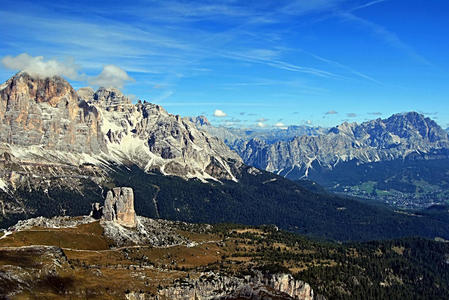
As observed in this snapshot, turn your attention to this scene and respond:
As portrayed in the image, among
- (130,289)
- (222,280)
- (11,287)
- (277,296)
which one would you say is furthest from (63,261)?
(277,296)

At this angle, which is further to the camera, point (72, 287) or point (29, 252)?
point (29, 252)

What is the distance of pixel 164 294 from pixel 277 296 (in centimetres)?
4506

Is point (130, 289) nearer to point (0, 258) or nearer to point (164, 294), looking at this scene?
point (164, 294)

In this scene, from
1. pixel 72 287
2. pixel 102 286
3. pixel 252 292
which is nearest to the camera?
pixel 72 287

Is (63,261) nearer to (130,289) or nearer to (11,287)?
(130,289)

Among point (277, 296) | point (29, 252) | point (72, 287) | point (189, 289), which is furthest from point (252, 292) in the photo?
point (29, 252)

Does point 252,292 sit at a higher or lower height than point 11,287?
lower

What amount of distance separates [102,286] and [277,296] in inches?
2696

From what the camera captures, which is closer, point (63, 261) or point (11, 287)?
point (11, 287)

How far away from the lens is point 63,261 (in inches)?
7032

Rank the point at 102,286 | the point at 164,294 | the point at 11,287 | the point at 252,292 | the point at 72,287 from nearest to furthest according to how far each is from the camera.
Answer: the point at 11,287
the point at 72,287
the point at 102,286
the point at 164,294
the point at 252,292

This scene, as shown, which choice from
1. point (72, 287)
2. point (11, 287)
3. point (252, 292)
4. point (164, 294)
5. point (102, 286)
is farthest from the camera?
point (252, 292)

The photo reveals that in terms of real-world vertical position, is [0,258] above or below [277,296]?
above

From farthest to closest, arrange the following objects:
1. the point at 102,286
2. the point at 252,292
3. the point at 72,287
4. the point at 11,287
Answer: the point at 252,292 → the point at 102,286 → the point at 72,287 → the point at 11,287
